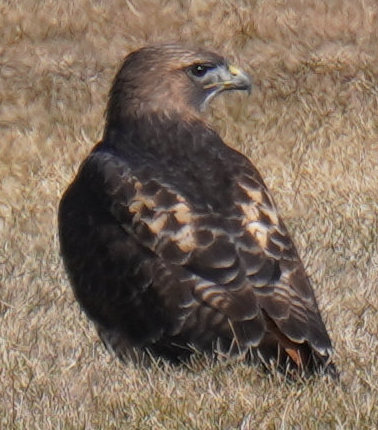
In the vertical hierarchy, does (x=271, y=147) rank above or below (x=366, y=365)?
below

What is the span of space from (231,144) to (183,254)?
17.2 feet

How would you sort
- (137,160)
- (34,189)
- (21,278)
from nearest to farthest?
1. (137,160)
2. (21,278)
3. (34,189)

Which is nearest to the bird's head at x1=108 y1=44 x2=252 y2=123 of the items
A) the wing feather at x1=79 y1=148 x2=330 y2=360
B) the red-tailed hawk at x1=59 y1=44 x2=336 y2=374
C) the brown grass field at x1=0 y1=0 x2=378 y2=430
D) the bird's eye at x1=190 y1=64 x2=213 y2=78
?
the bird's eye at x1=190 y1=64 x2=213 y2=78

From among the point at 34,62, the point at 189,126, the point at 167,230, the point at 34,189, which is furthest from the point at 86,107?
the point at 167,230

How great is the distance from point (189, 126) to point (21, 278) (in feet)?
4.84

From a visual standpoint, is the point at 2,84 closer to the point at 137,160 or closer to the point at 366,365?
the point at 137,160

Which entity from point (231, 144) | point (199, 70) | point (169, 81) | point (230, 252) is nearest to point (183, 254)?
point (230, 252)

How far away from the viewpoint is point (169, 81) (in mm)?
6664

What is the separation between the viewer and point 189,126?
6484 millimetres

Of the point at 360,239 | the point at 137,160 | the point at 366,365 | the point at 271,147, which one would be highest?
the point at 137,160

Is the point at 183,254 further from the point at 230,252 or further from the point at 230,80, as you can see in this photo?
the point at 230,80

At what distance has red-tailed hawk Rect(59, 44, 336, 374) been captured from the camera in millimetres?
5305

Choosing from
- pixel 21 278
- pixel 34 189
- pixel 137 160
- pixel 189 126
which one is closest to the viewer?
pixel 137 160

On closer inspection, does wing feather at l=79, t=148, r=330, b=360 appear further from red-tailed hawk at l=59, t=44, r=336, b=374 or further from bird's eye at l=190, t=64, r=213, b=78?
bird's eye at l=190, t=64, r=213, b=78
